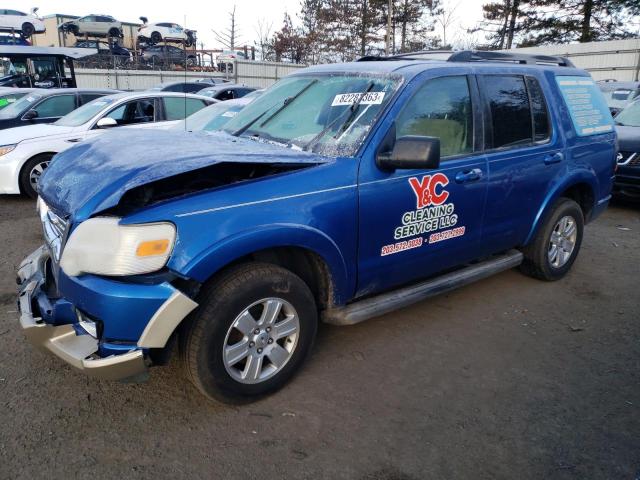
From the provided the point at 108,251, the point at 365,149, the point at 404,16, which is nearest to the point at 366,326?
the point at 365,149

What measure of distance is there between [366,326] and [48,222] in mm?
2311

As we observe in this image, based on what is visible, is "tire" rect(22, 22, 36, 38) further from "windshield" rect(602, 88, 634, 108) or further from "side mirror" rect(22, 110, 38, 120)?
"windshield" rect(602, 88, 634, 108)

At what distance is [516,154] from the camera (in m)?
3.99

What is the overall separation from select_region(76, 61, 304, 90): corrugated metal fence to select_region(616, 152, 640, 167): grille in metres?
16.9

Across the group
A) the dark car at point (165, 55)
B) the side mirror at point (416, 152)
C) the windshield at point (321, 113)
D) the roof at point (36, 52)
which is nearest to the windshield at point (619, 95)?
the windshield at point (321, 113)

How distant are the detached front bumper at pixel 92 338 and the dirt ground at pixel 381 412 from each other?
1.52ft

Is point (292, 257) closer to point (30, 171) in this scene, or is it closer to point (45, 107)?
point (30, 171)

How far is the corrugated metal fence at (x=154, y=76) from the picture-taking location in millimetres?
23156

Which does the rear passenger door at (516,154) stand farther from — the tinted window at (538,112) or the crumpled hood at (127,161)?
the crumpled hood at (127,161)

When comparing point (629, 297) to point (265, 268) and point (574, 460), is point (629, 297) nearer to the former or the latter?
point (574, 460)

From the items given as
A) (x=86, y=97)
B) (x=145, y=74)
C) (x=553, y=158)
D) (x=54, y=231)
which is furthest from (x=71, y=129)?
(x=145, y=74)

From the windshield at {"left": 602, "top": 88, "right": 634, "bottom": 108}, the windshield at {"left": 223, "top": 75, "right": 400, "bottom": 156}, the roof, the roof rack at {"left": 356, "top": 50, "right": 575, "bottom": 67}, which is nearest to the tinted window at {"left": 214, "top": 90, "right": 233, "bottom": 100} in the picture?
the roof

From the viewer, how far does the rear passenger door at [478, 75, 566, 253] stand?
386 cm

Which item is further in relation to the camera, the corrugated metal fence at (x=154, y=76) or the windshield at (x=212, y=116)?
the corrugated metal fence at (x=154, y=76)
